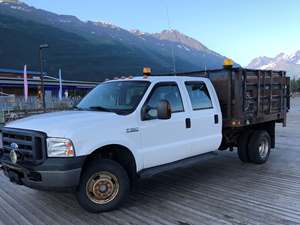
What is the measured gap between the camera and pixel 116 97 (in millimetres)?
5656

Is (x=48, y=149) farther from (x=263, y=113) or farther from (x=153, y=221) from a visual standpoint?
(x=263, y=113)

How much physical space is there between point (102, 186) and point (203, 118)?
229 cm

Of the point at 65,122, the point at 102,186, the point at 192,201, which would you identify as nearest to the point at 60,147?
the point at 65,122

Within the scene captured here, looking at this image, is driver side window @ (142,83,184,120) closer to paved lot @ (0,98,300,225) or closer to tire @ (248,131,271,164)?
paved lot @ (0,98,300,225)

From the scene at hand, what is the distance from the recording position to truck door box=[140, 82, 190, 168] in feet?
17.3

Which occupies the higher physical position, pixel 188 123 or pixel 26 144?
pixel 188 123

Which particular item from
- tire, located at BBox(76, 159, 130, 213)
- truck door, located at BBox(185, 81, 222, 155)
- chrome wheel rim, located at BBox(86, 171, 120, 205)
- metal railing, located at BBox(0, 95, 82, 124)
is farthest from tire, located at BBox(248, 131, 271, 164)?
metal railing, located at BBox(0, 95, 82, 124)

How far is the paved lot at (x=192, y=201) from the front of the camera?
184 inches

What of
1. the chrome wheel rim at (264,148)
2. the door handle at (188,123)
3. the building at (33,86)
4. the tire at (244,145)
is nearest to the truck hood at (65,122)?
the door handle at (188,123)

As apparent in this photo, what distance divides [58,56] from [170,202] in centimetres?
13392

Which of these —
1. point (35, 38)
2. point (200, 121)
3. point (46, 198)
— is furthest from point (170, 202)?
point (35, 38)

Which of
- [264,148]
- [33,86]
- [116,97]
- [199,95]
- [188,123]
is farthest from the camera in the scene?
[33,86]

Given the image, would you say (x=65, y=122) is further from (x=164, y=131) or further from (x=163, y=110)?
(x=164, y=131)

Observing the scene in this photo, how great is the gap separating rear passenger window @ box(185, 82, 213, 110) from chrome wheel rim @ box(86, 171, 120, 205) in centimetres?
206
